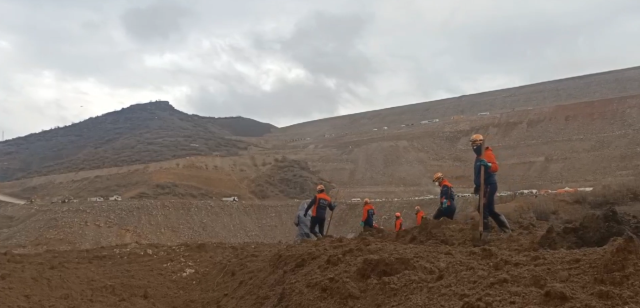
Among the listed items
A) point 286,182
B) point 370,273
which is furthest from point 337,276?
point 286,182

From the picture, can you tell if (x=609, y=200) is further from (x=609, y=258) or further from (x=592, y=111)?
(x=592, y=111)

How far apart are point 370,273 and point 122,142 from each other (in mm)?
58911

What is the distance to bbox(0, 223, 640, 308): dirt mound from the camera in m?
4.53

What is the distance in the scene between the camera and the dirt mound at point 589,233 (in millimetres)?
6727

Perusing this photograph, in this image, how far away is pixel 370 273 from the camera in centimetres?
588

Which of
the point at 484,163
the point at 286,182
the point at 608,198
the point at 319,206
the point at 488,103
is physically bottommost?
the point at 319,206

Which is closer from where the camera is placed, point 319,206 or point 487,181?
point 487,181

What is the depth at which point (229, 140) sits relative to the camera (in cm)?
6400

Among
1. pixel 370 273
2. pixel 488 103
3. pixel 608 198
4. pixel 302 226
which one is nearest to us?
pixel 370 273

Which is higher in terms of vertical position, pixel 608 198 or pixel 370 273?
pixel 608 198

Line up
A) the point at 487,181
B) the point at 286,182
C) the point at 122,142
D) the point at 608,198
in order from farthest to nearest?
the point at 122,142 → the point at 286,182 → the point at 608,198 → the point at 487,181

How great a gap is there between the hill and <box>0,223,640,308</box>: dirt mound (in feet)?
128

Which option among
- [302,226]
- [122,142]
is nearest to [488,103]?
[122,142]

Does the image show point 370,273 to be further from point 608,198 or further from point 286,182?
point 286,182
